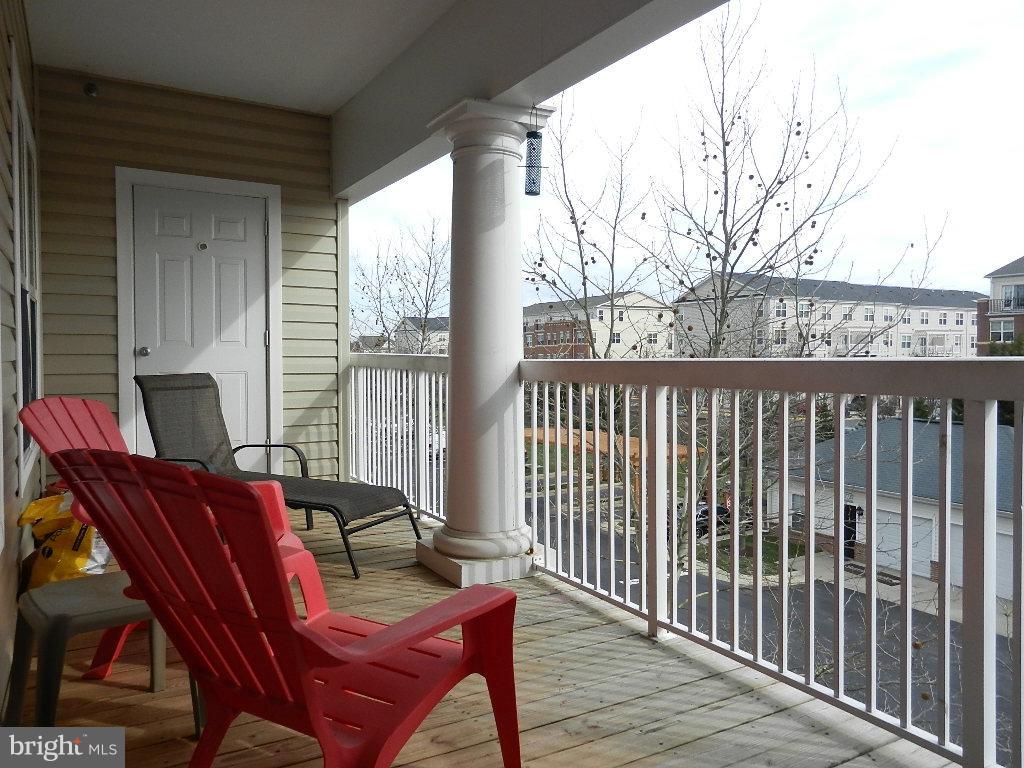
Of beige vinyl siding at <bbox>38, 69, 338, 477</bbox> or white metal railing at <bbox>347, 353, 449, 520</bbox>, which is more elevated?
beige vinyl siding at <bbox>38, 69, 338, 477</bbox>

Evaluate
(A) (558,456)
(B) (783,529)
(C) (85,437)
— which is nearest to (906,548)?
(B) (783,529)

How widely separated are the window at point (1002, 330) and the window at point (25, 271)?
457 cm

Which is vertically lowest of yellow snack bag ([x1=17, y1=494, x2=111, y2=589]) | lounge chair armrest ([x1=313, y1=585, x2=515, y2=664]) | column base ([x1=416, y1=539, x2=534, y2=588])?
column base ([x1=416, y1=539, x2=534, y2=588])

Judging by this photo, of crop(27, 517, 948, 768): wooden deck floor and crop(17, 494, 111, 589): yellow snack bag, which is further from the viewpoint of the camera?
crop(17, 494, 111, 589): yellow snack bag

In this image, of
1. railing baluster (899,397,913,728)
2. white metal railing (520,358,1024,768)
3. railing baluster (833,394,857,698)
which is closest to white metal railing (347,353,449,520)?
white metal railing (520,358,1024,768)

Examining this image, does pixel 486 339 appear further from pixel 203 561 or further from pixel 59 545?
pixel 203 561

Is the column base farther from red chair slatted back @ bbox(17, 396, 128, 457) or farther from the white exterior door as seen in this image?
the white exterior door

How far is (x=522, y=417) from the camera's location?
3502 mm

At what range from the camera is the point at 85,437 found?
2.66 m

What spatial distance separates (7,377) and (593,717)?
7.35 ft

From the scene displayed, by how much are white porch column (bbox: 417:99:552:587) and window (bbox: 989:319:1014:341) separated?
8.42 feet

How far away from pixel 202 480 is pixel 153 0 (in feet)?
11.8

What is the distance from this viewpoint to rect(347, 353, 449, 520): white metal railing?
4.54 meters

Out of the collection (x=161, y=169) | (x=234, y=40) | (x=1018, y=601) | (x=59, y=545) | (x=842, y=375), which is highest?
(x=234, y=40)
